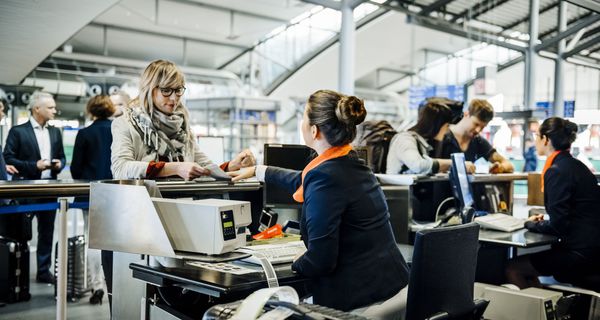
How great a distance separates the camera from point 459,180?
341 centimetres

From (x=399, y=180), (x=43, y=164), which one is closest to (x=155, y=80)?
(x=399, y=180)

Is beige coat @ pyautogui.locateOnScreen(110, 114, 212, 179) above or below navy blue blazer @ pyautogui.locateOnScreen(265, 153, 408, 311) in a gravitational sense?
above

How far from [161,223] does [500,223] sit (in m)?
2.46

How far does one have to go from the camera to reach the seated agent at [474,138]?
4109mm

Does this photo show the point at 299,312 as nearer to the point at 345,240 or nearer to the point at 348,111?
the point at 345,240

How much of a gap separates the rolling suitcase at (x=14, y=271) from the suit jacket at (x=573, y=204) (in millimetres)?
3604

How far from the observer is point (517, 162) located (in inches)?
392

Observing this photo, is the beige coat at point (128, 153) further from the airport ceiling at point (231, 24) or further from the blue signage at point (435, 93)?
the blue signage at point (435, 93)

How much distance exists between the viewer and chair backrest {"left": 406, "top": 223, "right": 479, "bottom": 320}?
1.80 m

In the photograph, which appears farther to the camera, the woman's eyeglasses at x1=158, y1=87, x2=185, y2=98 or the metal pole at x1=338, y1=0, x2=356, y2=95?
the metal pole at x1=338, y1=0, x2=356, y2=95

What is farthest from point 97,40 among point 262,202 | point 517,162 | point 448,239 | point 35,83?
point 448,239

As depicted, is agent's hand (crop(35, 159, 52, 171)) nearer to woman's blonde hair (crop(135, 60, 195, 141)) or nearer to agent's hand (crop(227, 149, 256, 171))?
woman's blonde hair (crop(135, 60, 195, 141))

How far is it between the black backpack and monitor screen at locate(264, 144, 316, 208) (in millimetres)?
1237

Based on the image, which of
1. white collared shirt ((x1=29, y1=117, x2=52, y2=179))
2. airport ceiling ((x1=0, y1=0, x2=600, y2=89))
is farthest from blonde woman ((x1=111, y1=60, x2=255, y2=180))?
airport ceiling ((x1=0, y1=0, x2=600, y2=89))
